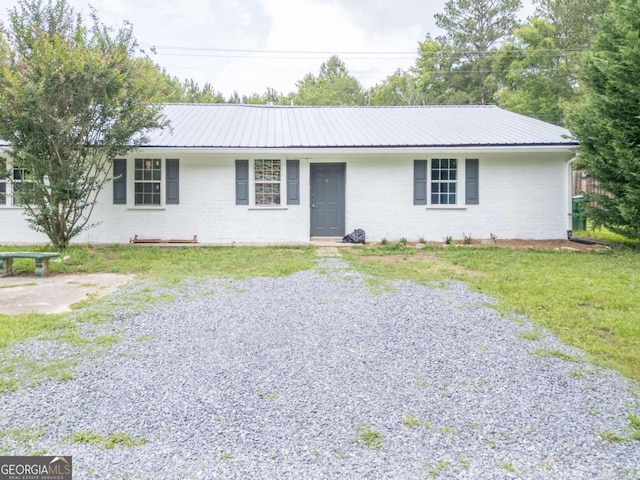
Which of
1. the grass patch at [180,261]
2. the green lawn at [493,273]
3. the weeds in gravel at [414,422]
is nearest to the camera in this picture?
the weeds in gravel at [414,422]

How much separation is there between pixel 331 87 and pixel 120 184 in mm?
33484

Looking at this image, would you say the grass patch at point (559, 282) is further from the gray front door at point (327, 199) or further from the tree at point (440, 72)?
the tree at point (440, 72)

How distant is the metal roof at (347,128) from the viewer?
10.4 m

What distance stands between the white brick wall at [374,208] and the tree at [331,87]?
28.6 m

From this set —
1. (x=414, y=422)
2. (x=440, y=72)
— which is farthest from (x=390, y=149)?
(x=440, y=72)

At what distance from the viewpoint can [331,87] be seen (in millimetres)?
40531

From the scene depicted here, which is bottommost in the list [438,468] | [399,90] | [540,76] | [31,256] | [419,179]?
[438,468]

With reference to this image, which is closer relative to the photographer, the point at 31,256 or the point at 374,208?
the point at 31,256

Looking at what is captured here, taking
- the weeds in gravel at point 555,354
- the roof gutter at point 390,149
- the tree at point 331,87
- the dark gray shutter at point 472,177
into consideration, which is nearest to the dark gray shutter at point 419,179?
the roof gutter at point 390,149

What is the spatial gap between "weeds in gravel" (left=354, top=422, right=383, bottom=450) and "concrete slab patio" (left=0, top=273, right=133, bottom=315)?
12.9 ft

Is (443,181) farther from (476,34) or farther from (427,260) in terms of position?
(476,34)

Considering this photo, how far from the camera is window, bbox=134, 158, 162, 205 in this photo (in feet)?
34.9

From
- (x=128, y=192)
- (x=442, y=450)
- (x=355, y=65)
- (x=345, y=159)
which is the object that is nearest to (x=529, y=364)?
(x=442, y=450)

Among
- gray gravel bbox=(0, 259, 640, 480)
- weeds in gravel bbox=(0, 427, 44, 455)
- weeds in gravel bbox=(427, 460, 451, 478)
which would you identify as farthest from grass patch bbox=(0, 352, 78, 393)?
weeds in gravel bbox=(427, 460, 451, 478)
